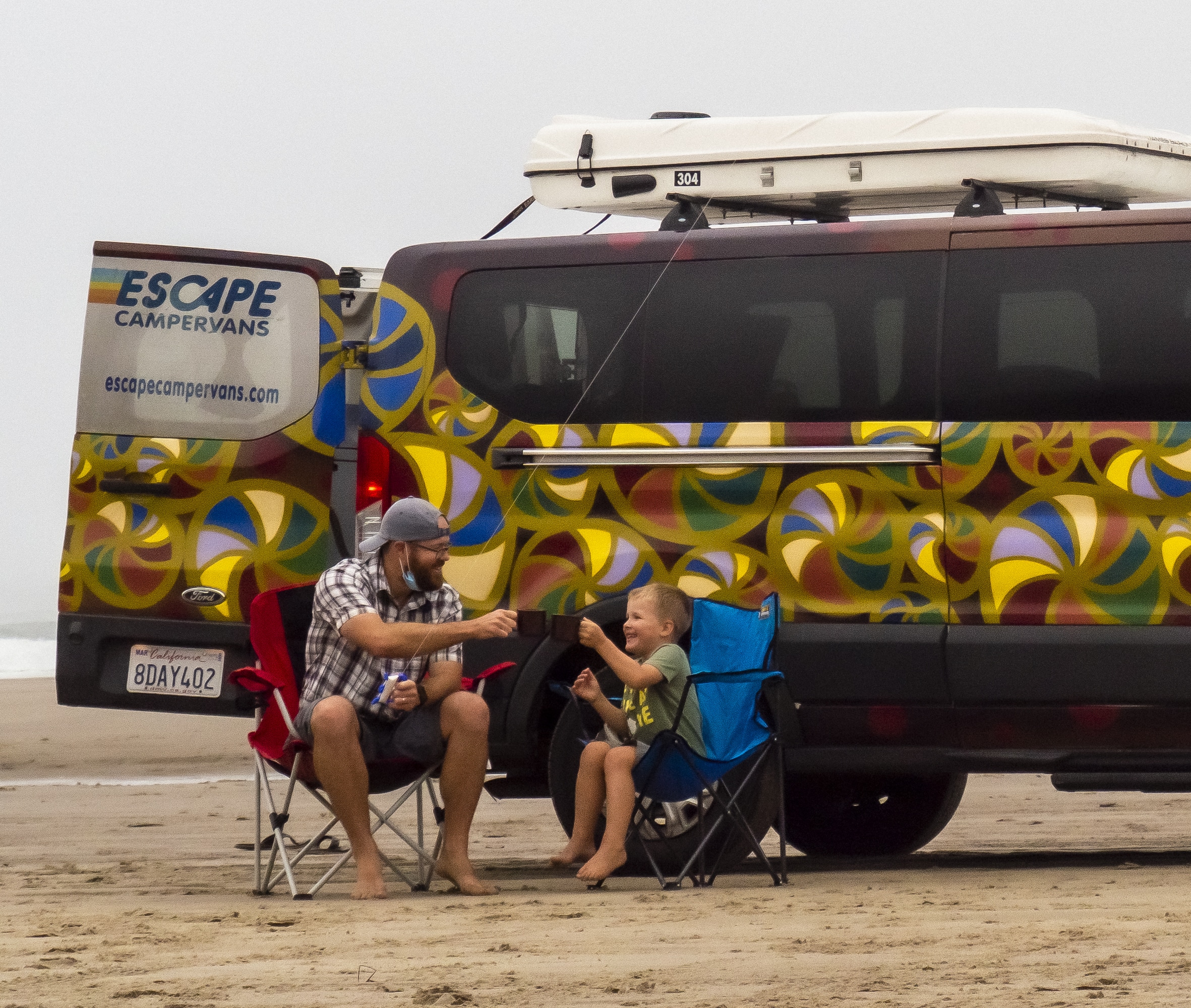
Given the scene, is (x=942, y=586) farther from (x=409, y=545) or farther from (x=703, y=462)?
(x=409, y=545)

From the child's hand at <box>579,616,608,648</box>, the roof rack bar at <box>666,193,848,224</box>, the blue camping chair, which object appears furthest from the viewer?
the roof rack bar at <box>666,193,848,224</box>

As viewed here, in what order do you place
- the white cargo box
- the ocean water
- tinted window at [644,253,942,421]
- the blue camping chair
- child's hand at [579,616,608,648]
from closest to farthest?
child's hand at [579,616,608,648]
the blue camping chair
tinted window at [644,253,942,421]
the white cargo box
the ocean water

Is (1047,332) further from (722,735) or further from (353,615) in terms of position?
(353,615)

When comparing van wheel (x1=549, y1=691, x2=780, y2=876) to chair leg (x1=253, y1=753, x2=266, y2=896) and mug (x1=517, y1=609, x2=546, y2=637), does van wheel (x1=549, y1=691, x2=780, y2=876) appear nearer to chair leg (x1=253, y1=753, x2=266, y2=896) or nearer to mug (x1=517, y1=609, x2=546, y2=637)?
mug (x1=517, y1=609, x2=546, y2=637)

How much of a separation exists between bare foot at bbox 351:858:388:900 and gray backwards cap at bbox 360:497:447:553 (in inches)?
36.0

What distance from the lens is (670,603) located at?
5914 millimetres

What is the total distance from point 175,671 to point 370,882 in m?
1.23

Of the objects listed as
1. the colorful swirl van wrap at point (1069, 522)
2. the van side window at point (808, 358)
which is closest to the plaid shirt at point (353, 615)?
the van side window at point (808, 358)

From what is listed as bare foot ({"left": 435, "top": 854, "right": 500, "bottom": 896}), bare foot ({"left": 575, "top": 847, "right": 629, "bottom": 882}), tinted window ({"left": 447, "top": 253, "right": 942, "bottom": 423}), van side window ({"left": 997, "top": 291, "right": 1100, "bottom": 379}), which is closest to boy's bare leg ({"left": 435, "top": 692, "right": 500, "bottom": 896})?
bare foot ({"left": 435, "top": 854, "right": 500, "bottom": 896})

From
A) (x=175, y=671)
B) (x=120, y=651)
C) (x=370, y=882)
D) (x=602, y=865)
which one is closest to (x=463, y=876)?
(x=370, y=882)

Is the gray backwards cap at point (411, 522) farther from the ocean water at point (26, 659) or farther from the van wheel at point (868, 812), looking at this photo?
the ocean water at point (26, 659)

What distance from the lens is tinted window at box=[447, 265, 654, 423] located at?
243 inches

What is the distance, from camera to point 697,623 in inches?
237

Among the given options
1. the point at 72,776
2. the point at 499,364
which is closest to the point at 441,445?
the point at 499,364
